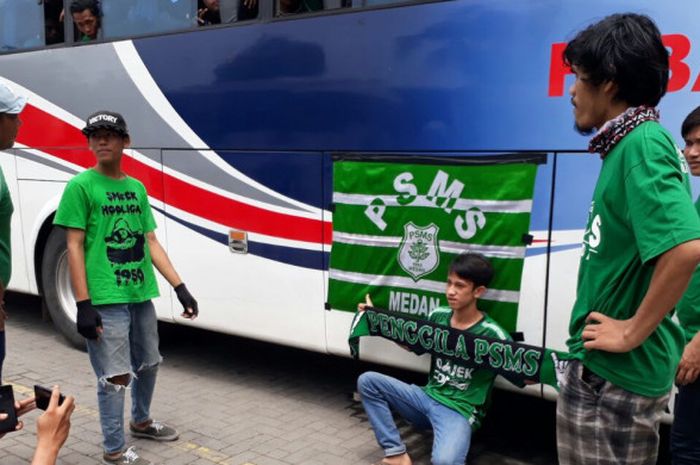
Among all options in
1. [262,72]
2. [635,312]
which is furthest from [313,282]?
[635,312]

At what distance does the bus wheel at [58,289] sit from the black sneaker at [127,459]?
254cm

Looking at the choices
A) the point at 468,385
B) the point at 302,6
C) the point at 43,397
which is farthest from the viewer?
the point at 302,6

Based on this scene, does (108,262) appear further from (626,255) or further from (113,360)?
(626,255)

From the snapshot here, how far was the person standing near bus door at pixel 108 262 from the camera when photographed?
351 centimetres

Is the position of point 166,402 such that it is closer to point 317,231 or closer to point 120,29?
point 317,231

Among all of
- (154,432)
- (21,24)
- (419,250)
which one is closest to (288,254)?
(419,250)

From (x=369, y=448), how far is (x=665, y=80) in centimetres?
289

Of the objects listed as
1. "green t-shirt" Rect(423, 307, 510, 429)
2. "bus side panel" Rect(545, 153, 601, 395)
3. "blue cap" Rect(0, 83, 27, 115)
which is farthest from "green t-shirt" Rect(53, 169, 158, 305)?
"bus side panel" Rect(545, 153, 601, 395)

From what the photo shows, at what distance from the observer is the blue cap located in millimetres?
2551

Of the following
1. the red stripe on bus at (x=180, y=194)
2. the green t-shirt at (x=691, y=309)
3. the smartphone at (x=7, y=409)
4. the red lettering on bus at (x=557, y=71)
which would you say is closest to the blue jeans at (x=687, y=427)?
the green t-shirt at (x=691, y=309)

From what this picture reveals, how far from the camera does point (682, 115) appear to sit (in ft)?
10.6

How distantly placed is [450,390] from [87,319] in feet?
6.33

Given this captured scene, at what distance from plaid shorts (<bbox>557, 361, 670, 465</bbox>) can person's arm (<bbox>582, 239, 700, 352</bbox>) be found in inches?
5.6

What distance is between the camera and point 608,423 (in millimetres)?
1891
